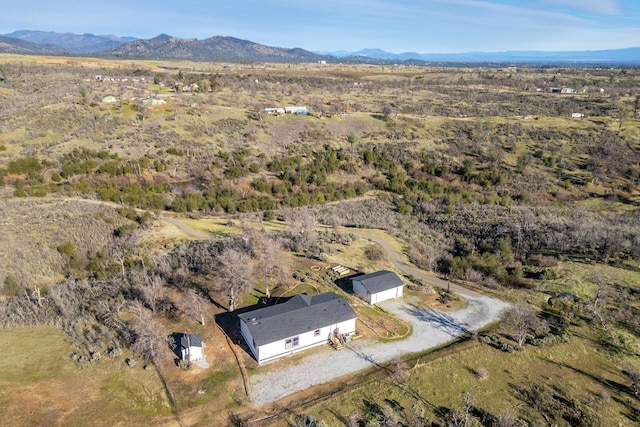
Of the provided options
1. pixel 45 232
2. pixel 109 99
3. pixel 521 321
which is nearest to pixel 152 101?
pixel 109 99

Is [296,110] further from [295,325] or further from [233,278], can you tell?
[295,325]

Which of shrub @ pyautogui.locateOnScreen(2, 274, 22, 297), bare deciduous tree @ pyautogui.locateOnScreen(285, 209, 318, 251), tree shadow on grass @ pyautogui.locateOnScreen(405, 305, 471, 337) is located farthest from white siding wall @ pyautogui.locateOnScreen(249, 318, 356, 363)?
shrub @ pyautogui.locateOnScreen(2, 274, 22, 297)

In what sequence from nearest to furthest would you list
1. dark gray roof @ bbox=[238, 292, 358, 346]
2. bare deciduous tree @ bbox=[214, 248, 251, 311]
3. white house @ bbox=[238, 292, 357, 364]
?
1. white house @ bbox=[238, 292, 357, 364]
2. dark gray roof @ bbox=[238, 292, 358, 346]
3. bare deciduous tree @ bbox=[214, 248, 251, 311]

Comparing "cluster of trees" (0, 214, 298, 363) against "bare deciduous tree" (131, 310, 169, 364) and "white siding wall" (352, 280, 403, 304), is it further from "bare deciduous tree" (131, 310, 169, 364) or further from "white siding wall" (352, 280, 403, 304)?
"white siding wall" (352, 280, 403, 304)

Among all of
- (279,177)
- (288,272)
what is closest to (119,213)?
(288,272)

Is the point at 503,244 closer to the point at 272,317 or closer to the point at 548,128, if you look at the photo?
the point at 272,317

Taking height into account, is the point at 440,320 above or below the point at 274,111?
below
